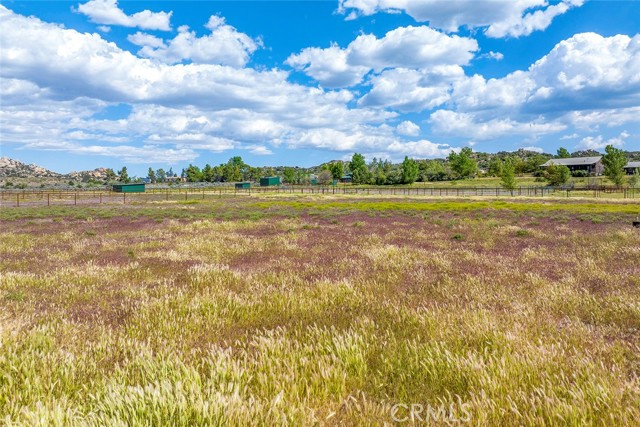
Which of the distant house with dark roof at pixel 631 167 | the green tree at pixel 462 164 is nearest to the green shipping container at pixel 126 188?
the green tree at pixel 462 164

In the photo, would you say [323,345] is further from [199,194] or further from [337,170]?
[337,170]

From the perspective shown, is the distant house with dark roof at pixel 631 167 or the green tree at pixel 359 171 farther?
the green tree at pixel 359 171

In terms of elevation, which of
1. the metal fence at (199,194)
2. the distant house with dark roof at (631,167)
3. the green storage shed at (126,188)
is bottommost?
the metal fence at (199,194)

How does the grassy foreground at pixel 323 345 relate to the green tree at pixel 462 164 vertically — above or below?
below

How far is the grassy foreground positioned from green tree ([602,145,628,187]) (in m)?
111

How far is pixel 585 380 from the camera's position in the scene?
3.28m

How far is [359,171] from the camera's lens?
166 meters

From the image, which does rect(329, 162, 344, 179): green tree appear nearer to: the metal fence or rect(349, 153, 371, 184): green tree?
rect(349, 153, 371, 184): green tree

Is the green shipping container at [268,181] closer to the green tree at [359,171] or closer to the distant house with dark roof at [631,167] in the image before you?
the green tree at [359,171]

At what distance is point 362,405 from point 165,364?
1958 millimetres

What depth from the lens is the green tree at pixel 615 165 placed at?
3669 inches

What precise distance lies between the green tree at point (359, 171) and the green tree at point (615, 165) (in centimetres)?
8703

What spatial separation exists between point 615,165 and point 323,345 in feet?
406

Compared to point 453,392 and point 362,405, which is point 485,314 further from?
point 362,405
